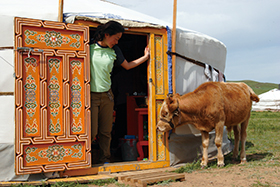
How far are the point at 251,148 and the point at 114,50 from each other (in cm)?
388

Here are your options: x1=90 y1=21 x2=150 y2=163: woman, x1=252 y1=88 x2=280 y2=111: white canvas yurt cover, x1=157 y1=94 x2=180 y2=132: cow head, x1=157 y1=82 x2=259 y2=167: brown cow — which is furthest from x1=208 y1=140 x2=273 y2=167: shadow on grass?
x1=252 y1=88 x2=280 y2=111: white canvas yurt cover

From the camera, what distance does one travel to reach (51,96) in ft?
12.2

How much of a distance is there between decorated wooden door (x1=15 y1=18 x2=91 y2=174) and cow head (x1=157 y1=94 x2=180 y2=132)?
40.3 inches

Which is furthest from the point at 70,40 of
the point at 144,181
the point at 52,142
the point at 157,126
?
the point at 144,181

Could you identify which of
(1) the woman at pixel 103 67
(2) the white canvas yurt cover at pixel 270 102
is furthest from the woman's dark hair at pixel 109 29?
(2) the white canvas yurt cover at pixel 270 102

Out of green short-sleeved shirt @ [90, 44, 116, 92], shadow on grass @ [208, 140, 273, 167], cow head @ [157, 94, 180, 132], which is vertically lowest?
shadow on grass @ [208, 140, 273, 167]

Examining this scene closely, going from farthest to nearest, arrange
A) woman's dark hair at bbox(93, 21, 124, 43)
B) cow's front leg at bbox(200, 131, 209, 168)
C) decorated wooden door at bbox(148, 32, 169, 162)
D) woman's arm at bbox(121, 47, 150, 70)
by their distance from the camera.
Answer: cow's front leg at bbox(200, 131, 209, 168) < decorated wooden door at bbox(148, 32, 169, 162) < woman's arm at bbox(121, 47, 150, 70) < woman's dark hair at bbox(93, 21, 124, 43)

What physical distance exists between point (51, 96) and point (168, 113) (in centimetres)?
156

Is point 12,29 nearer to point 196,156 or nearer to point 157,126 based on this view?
point 157,126

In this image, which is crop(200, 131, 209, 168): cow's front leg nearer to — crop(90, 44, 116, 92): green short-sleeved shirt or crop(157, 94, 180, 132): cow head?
crop(157, 94, 180, 132): cow head

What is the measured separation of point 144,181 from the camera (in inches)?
140

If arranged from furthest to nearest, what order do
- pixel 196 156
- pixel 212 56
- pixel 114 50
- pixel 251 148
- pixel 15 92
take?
1. pixel 251 148
2. pixel 212 56
3. pixel 196 156
4. pixel 114 50
5. pixel 15 92

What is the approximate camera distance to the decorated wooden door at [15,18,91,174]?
3.56m

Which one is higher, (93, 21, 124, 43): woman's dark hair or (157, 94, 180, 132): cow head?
(93, 21, 124, 43): woman's dark hair
